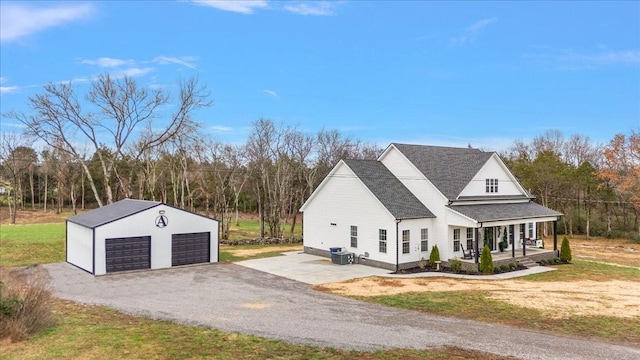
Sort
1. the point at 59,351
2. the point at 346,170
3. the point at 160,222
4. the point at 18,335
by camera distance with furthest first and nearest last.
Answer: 1. the point at 346,170
2. the point at 160,222
3. the point at 18,335
4. the point at 59,351

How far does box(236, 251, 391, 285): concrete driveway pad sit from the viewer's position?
21375 mm

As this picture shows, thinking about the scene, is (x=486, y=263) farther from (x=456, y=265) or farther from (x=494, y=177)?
(x=494, y=177)

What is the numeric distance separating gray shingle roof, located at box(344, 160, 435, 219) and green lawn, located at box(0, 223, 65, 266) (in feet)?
59.5

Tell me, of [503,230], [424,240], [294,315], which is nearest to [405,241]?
[424,240]

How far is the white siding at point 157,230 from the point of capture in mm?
21797

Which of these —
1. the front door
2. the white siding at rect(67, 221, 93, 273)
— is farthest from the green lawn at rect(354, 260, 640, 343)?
the white siding at rect(67, 221, 93, 273)

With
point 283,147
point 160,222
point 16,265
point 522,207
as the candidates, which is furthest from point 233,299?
point 283,147

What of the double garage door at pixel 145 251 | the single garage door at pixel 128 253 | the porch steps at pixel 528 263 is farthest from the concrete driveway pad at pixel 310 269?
the porch steps at pixel 528 263

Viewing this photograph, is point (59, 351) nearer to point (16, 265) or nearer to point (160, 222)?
point (160, 222)

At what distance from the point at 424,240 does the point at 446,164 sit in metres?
5.78

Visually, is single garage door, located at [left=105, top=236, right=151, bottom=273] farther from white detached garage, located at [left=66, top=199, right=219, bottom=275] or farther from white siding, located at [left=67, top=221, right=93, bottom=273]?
white siding, located at [left=67, top=221, right=93, bottom=273]

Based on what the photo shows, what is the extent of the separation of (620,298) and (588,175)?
28.5 m

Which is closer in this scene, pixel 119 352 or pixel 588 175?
pixel 119 352

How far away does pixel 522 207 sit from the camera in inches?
1112
